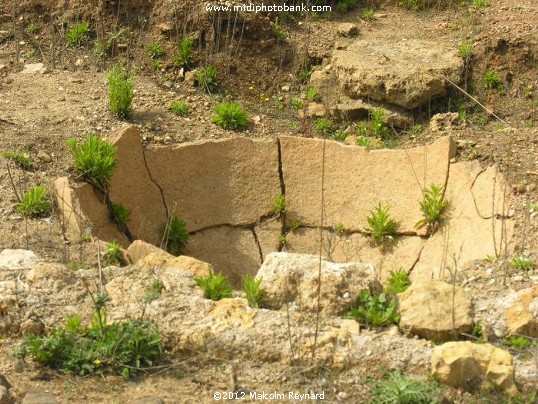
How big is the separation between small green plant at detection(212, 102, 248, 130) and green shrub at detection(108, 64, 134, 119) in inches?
28.4

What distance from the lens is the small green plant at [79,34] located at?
28.9 feet

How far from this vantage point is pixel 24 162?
22.7ft

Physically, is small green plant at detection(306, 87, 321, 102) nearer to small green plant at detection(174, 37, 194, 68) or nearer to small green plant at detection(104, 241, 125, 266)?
small green plant at detection(174, 37, 194, 68)

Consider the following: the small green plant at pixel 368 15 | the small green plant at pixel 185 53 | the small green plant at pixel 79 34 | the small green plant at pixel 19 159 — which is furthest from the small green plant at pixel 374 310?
the small green plant at pixel 368 15

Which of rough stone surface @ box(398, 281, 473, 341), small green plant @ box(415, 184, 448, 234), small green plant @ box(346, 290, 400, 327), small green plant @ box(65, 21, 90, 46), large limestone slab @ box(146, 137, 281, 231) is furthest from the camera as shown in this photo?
small green plant @ box(65, 21, 90, 46)

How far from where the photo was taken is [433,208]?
7.20 m

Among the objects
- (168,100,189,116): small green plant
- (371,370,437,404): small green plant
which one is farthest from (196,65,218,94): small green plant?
(371,370,437,404): small green plant

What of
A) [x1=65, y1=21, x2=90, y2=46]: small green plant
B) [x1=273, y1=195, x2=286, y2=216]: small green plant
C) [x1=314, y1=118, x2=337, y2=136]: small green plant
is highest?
[x1=65, y1=21, x2=90, y2=46]: small green plant

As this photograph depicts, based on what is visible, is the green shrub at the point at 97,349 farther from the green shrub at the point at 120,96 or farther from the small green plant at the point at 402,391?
the green shrub at the point at 120,96

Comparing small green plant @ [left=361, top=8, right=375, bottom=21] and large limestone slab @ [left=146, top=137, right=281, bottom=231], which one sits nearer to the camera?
large limestone slab @ [left=146, top=137, right=281, bottom=231]

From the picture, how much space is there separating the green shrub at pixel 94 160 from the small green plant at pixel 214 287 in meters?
1.76

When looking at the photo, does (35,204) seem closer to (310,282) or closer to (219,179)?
(219,179)

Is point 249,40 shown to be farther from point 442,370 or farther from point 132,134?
point 442,370

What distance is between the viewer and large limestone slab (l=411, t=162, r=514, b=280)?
261 inches
